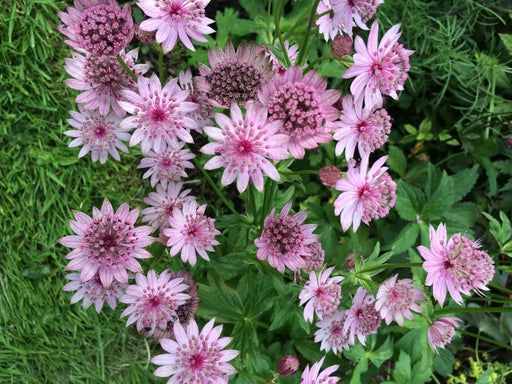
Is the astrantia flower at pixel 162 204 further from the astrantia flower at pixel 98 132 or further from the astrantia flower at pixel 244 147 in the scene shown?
the astrantia flower at pixel 244 147

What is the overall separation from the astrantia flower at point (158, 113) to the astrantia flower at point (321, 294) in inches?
19.8

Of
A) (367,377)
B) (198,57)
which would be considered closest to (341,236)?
(367,377)

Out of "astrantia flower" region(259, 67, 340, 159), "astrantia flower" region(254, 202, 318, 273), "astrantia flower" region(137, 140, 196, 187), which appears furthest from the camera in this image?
"astrantia flower" region(137, 140, 196, 187)

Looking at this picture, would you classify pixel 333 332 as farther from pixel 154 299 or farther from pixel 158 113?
pixel 158 113

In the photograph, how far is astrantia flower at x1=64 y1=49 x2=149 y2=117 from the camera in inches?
41.4

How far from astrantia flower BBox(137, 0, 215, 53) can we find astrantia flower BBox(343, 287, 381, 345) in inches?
31.7

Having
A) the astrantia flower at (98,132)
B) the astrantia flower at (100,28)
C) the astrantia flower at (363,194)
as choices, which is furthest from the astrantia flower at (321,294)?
the astrantia flower at (100,28)

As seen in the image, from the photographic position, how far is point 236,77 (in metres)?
1.00

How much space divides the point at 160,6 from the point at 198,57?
0.72 meters

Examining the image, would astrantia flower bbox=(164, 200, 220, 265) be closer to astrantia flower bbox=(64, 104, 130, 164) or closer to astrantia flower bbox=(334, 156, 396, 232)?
astrantia flower bbox=(64, 104, 130, 164)

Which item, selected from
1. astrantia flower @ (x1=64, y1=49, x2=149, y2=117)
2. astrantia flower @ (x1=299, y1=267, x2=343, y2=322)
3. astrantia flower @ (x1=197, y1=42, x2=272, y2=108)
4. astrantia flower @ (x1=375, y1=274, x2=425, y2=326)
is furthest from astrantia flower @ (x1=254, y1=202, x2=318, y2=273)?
astrantia flower @ (x1=64, y1=49, x2=149, y2=117)

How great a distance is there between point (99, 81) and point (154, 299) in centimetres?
54

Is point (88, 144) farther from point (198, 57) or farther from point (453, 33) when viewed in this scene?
point (453, 33)

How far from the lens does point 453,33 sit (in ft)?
6.83
